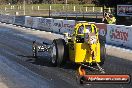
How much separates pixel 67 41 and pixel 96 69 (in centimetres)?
165

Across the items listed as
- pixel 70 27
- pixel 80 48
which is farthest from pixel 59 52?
pixel 70 27

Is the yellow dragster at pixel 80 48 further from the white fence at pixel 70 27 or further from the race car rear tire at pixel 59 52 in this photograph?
the white fence at pixel 70 27

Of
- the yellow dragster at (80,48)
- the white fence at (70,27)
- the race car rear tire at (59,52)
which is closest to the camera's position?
the yellow dragster at (80,48)

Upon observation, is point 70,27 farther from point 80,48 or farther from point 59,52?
point 80,48

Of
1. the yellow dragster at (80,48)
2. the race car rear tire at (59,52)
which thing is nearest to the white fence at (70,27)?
the yellow dragster at (80,48)

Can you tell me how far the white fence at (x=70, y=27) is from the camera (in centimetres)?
2152

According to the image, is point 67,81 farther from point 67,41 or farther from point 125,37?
point 125,37

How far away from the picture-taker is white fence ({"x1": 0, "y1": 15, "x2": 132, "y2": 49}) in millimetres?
21516

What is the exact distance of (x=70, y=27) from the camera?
2983 centimetres

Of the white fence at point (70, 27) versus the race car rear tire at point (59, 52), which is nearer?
the race car rear tire at point (59, 52)

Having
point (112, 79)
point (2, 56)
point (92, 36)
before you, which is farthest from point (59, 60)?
point (112, 79)

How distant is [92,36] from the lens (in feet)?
39.9

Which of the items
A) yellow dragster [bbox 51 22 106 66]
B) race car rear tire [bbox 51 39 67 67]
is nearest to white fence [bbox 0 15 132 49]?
yellow dragster [bbox 51 22 106 66]

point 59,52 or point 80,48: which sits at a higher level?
point 80,48
